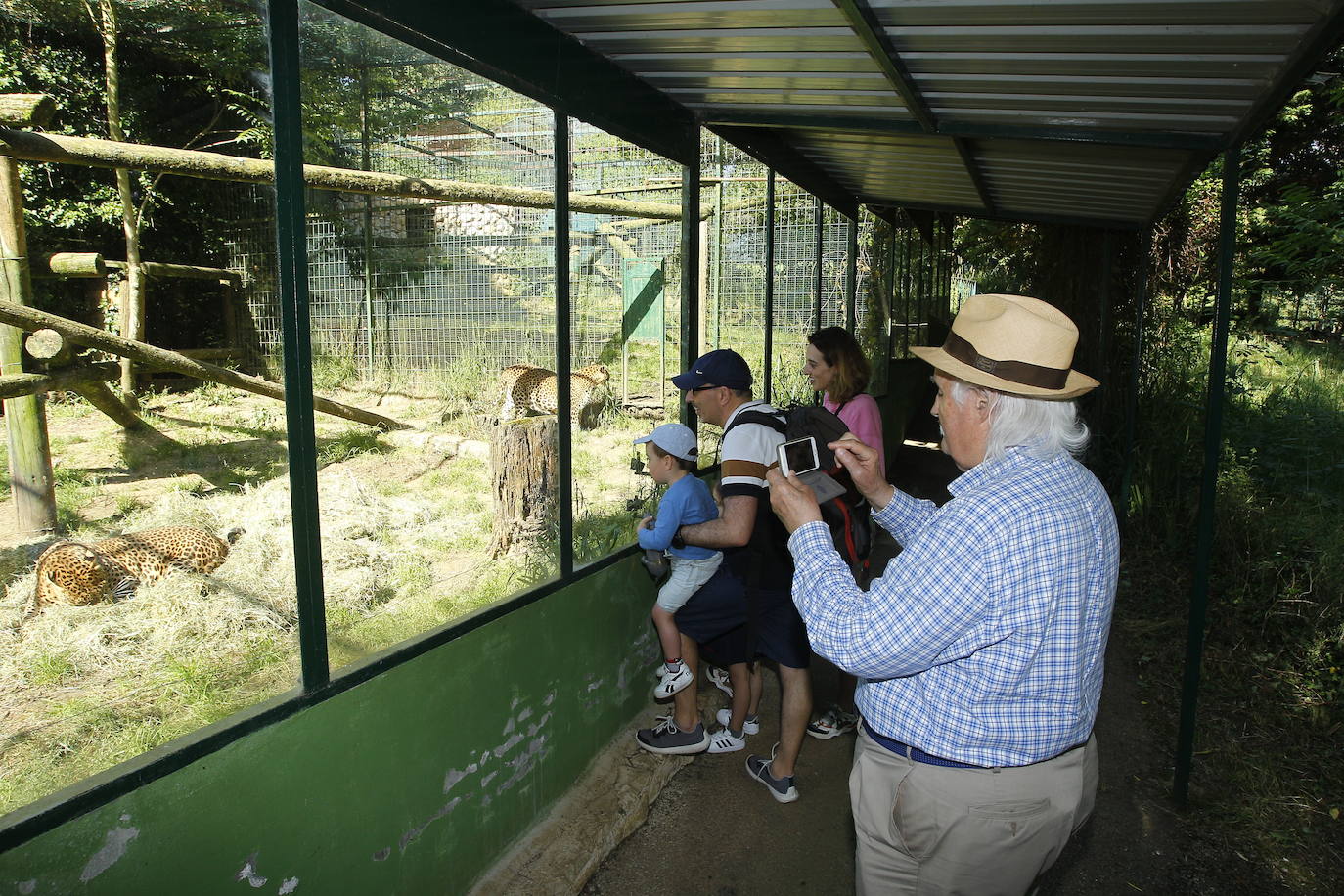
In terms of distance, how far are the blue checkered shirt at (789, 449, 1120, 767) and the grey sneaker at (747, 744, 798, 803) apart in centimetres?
204

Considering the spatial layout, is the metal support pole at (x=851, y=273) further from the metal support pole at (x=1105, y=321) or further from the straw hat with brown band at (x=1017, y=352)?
the straw hat with brown band at (x=1017, y=352)

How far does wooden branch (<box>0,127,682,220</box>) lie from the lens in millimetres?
2363

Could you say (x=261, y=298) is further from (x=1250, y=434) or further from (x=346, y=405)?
(x=1250, y=434)

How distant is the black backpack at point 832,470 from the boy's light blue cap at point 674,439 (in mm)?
295

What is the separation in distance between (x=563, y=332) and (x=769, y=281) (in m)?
2.98

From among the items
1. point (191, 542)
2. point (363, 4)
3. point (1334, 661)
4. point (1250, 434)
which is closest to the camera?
point (363, 4)

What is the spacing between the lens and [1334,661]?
4703 mm

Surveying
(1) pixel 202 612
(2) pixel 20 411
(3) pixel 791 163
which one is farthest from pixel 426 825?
(3) pixel 791 163

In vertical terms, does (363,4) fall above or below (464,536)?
above

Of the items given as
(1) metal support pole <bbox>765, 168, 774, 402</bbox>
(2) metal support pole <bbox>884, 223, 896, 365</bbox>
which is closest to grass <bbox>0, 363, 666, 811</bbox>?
(1) metal support pole <bbox>765, 168, 774, 402</bbox>

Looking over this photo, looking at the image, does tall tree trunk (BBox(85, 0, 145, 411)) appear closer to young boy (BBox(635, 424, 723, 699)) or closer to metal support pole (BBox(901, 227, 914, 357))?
young boy (BBox(635, 424, 723, 699))

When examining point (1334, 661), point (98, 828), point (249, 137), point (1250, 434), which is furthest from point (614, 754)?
point (1250, 434)

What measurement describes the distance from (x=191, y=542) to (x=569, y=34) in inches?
99.1

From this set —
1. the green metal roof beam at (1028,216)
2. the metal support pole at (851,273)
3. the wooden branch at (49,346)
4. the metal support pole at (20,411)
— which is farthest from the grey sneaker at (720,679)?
the green metal roof beam at (1028,216)
